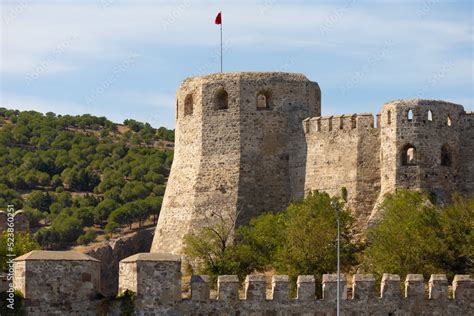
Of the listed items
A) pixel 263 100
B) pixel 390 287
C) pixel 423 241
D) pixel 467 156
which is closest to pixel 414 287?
pixel 390 287

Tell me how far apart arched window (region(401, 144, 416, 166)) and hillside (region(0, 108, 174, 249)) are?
28.3 m

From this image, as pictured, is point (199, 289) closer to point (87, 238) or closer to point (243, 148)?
point (243, 148)

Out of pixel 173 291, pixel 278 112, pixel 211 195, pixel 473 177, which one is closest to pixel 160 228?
pixel 211 195

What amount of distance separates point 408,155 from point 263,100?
314 inches

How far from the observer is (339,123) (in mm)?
60594

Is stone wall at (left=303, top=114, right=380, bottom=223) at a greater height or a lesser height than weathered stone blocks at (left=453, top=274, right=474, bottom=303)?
greater

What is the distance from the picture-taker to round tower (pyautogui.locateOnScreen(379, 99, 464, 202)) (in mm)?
58094

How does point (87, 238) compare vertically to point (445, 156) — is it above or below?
below

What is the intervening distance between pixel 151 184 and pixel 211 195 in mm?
34032

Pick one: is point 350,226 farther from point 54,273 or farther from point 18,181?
point 18,181

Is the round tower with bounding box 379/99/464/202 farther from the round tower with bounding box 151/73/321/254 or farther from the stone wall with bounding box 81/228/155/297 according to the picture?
the stone wall with bounding box 81/228/155/297

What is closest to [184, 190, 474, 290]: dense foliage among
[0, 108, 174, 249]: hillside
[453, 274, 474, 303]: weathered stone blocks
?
[453, 274, 474, 303]: weathered stone blocks

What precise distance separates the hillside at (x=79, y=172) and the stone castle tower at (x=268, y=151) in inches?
771

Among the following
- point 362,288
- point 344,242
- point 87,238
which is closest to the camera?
point 362,288
